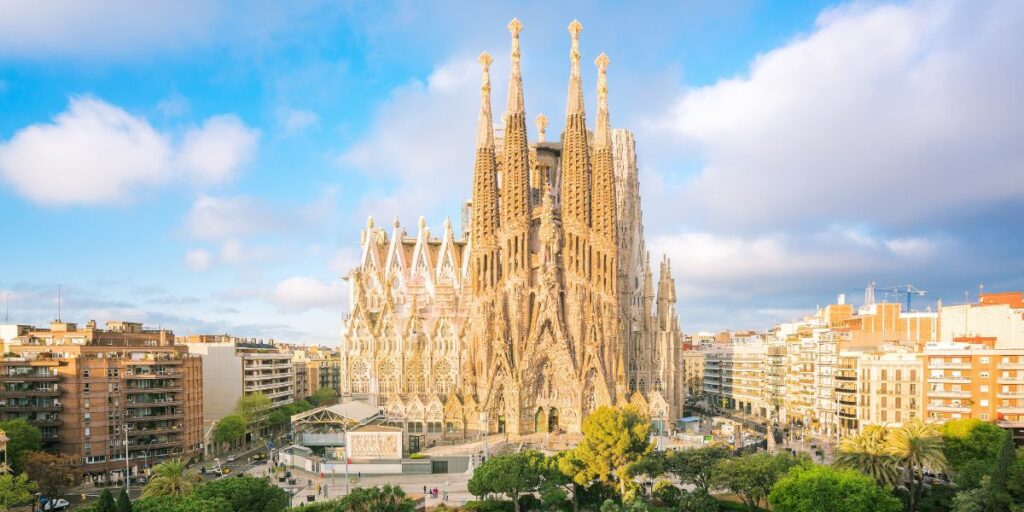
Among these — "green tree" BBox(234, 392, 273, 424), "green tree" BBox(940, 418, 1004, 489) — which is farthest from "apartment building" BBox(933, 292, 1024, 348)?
"green tree" BBox(234, 392, 273, 424)

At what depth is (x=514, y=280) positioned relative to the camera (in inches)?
2721

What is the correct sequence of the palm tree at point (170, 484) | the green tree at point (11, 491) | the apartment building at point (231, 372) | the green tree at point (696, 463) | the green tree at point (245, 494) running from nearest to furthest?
the green tree at point (245, 494) < the green tree at point (11, 491) < the palm tree at point (170, 484) < the green tree at point (696, 463) < the apartment building at point (231, 372)

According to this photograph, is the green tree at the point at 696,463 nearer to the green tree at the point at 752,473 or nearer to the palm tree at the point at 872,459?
the green tree at the point at 752,473

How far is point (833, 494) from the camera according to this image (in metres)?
34.3

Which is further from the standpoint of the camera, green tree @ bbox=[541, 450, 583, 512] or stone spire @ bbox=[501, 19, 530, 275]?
stone spire @ bbox=[501, 19, 530, 275]

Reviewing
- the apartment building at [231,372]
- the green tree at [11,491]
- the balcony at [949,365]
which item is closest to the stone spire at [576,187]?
the balcony at [949,365]

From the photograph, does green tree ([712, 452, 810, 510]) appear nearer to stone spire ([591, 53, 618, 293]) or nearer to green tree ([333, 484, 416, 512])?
green tree ([333, 484, 416, 512])

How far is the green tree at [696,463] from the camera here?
40.9 m

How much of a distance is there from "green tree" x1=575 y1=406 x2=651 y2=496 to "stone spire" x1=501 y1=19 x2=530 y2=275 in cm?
2933

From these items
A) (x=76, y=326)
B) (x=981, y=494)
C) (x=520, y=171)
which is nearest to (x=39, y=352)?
(x=76, y=326)

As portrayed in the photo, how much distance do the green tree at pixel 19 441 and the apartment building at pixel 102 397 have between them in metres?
3.93

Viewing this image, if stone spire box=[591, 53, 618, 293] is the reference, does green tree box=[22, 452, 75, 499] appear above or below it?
below

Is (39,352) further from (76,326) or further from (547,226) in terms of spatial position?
(547,226)

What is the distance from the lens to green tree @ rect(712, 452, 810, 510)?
38.5 metres
